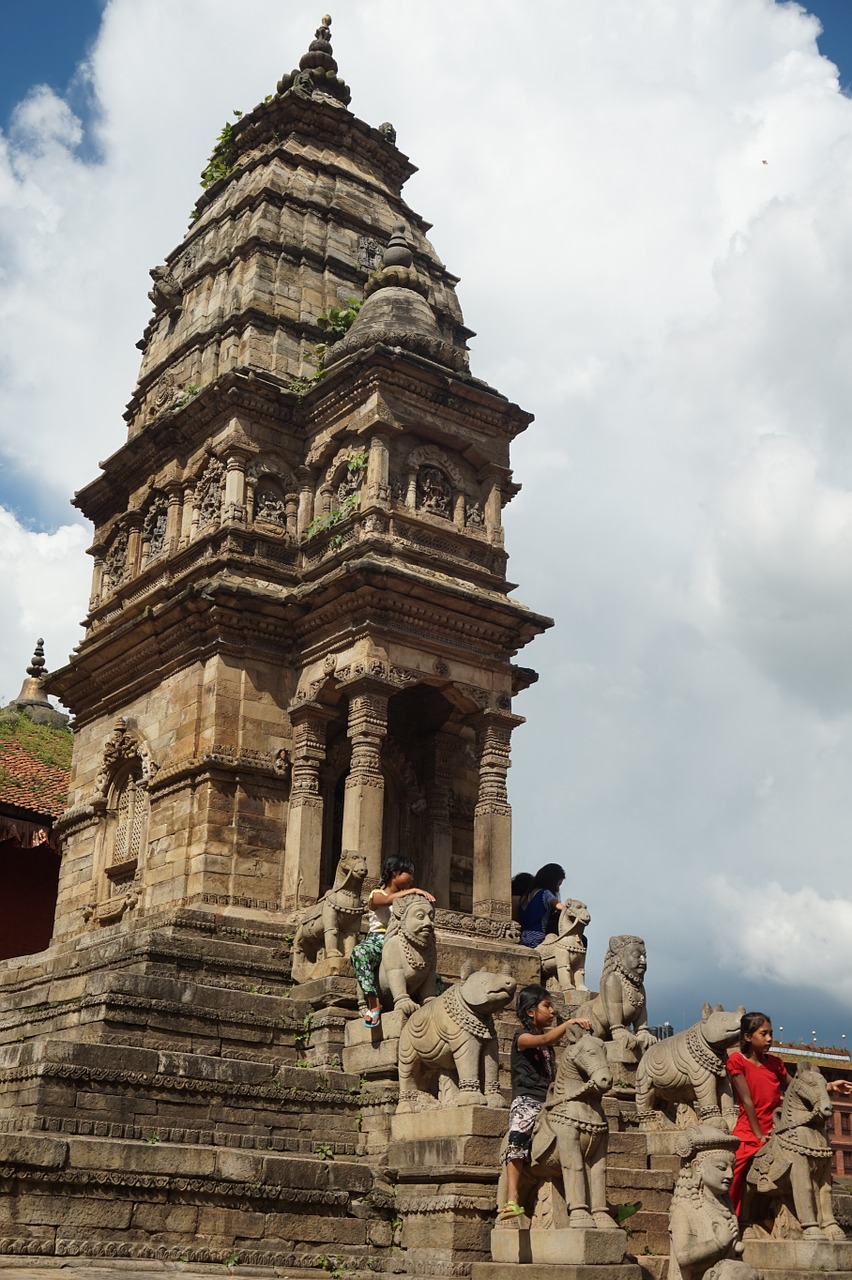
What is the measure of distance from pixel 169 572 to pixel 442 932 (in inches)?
332

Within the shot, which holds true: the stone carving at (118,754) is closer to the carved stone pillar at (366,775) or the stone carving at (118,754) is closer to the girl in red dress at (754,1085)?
the carved stone pillar at (366,775)

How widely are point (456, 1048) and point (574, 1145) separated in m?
1.83

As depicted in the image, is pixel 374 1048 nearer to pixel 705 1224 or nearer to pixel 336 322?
pixel 705 1224

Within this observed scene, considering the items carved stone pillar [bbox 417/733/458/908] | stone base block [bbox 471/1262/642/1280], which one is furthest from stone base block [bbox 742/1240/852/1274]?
carved stone pillar [bbox 417/733/458/908]

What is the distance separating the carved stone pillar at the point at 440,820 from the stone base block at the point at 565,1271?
35.9 ft

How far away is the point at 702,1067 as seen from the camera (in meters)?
13.0

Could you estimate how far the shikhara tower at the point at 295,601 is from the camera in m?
20.5

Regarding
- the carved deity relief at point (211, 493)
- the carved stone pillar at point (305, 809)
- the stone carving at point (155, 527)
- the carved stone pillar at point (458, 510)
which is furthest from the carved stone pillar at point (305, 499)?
the carved stone pillar at point (305, 809)

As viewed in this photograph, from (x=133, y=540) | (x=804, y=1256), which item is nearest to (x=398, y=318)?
(x=133, y=540)

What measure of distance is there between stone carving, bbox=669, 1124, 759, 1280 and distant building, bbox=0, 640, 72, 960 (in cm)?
1841

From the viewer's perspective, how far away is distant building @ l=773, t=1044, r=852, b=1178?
38.1 metres

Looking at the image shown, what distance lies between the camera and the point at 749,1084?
12930mm

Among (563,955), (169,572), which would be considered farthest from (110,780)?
(563,955)

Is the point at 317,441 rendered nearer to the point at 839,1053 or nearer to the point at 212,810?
the point at 212,810
